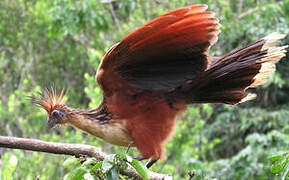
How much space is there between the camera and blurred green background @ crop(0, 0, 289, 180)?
6113 mm

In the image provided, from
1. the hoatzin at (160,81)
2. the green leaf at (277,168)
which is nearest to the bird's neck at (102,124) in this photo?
the hoatzin at (160,81)

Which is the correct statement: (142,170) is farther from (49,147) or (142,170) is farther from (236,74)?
(236,74)

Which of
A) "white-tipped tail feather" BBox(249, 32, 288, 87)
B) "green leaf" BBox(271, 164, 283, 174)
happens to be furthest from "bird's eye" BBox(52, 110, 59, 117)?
"green leaf" BBox(271, 164, 283, 174)

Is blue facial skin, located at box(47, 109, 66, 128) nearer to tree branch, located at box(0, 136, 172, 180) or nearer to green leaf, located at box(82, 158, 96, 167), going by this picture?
tree branch, located at box(0, 136, 172, 180)

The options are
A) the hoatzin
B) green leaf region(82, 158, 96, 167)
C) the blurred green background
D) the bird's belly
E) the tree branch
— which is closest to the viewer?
green leaf region(82, 158, 96, 167)

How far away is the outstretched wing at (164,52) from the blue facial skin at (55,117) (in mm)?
374

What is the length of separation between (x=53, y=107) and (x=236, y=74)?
1357 mm

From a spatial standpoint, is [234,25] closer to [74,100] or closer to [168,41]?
[74,100]

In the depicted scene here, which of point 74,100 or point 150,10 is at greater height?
point 150,10

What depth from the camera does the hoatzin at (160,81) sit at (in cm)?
261

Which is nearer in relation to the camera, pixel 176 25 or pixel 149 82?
pixel 176 25

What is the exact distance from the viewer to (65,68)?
980 cm

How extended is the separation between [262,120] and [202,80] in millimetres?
4494

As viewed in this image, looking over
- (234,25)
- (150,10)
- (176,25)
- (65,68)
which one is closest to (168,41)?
(176,25)
